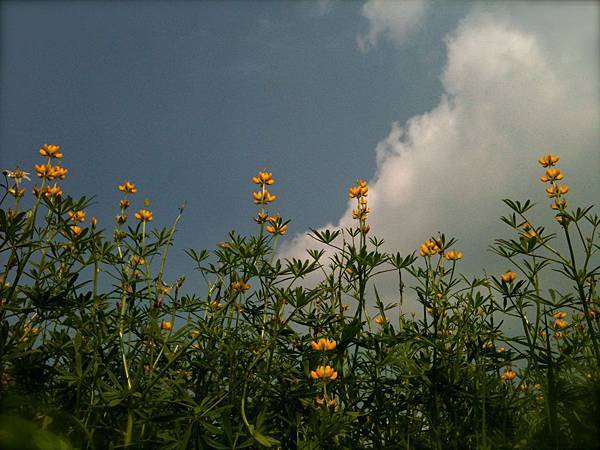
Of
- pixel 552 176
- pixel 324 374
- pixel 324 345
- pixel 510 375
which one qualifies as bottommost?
pixel 324 374

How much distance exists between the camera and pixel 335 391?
7.91 feet

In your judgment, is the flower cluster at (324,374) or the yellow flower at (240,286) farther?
the yellow flower at (240,286)

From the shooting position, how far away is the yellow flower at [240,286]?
2874 mm

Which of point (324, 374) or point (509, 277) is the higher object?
point (509, 277)

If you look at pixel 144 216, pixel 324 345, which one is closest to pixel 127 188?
pixel 144 216

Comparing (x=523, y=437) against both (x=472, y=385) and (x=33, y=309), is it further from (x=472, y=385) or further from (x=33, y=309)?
(x=33, y=309)

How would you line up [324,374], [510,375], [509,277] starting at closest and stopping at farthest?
[324,374]
[509,277]
[510,375]

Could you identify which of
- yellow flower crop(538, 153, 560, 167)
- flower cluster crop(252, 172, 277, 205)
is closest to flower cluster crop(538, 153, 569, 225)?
yellow flower crop(538, 153, 560, 167)

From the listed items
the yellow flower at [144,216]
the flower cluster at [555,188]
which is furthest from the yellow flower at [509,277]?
the yellow flower at [144,216]

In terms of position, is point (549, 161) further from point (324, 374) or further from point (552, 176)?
point (324, 374)

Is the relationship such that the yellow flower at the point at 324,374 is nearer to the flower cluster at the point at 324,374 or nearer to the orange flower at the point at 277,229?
the flower cluster at the point at 324,374

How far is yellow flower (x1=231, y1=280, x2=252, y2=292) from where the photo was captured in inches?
113

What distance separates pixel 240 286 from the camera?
2883mm

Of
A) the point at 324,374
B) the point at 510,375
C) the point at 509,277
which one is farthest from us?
the point at 510,375
